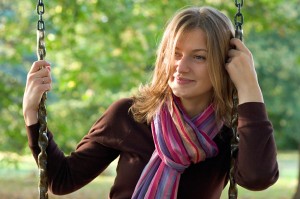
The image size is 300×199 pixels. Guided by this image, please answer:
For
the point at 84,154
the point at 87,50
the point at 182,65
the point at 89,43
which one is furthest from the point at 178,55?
the point at 89,43

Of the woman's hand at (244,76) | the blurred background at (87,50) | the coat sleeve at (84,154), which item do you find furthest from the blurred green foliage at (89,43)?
the woman's hand at (244,76)

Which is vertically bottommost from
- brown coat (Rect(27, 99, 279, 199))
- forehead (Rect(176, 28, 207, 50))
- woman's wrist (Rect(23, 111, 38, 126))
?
brown coat (Rect(27, 99, 279, 199))

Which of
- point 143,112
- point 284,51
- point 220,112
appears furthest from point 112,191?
point 284,51

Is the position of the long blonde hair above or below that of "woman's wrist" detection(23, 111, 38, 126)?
above

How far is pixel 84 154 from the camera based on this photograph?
2.84 m

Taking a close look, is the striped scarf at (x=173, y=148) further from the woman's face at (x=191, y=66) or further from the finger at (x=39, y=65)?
the finger at (x=39, y=65)

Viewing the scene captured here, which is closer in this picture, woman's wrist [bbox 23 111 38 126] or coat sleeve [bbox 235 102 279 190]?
coat sleeve [bbox 235 102 279 190]

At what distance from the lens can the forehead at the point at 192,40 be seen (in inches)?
102

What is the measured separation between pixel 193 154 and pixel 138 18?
720 cm

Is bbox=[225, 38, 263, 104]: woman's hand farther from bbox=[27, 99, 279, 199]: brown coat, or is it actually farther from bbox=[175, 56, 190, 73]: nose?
bbox=[175, 56, 190, 73]: nose

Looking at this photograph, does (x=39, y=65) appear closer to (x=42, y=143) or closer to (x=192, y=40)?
(x=42, y=143)

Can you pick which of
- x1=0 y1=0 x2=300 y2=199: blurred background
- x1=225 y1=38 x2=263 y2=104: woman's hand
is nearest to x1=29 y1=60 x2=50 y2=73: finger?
x1=225 y1=38 x2=263 y2=104: woman's hand

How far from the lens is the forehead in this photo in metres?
2.59

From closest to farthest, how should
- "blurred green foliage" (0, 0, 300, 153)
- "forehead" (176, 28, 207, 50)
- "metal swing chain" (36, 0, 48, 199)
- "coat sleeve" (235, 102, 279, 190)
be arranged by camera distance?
1. "coat sleeve" (235, 102, 279, 190)
2. "forehead" (176, 28, 207, 50)
3. "metal swing chain" (36, 0, 48, 199)
4. "blurred green foliage" (0, 0, 300, 153)
